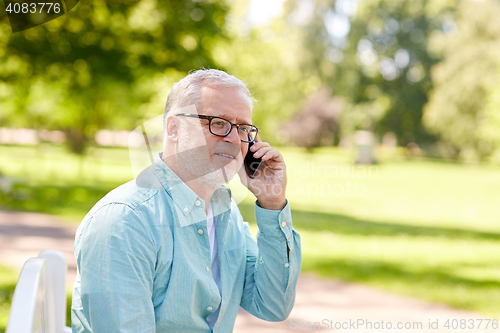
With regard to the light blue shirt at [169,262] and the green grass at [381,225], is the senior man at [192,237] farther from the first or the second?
the green grass at [381,225]

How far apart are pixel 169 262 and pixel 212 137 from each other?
0.47 meters

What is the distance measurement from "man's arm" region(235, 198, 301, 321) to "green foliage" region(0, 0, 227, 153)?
7169 millimetres

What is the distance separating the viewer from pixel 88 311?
1.45 meters

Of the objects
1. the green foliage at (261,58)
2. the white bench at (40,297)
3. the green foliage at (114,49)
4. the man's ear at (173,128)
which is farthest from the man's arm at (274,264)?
the green foliage at (261,58)

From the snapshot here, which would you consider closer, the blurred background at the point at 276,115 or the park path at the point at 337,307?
the park path at the point at 337,307

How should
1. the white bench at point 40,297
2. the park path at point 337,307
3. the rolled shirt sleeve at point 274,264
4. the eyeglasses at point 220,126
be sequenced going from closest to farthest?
the white bench at point 40,297 → the eyeglasses at point 220,126 → the rolled shirt sleeve at point 274,264 → the park path at point 337,307

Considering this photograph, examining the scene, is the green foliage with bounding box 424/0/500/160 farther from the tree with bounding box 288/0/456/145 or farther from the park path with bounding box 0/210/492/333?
the park path with bounding box 0/210/492/333

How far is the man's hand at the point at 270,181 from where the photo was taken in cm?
190

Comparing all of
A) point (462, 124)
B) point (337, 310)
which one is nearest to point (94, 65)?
point (337, 310)

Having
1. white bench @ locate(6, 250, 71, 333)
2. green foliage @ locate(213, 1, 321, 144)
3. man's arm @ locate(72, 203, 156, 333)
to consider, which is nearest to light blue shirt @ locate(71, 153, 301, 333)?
man's arm @ locate(72, 203, 156, 333)

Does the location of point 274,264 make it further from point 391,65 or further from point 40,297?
point 391,65

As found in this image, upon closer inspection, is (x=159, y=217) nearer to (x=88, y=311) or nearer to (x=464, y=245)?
(x=88, y=311)

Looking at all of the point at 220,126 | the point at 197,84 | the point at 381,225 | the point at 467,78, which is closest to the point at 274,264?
the point at 220,126

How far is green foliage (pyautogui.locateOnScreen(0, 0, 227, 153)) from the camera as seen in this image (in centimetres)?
858
